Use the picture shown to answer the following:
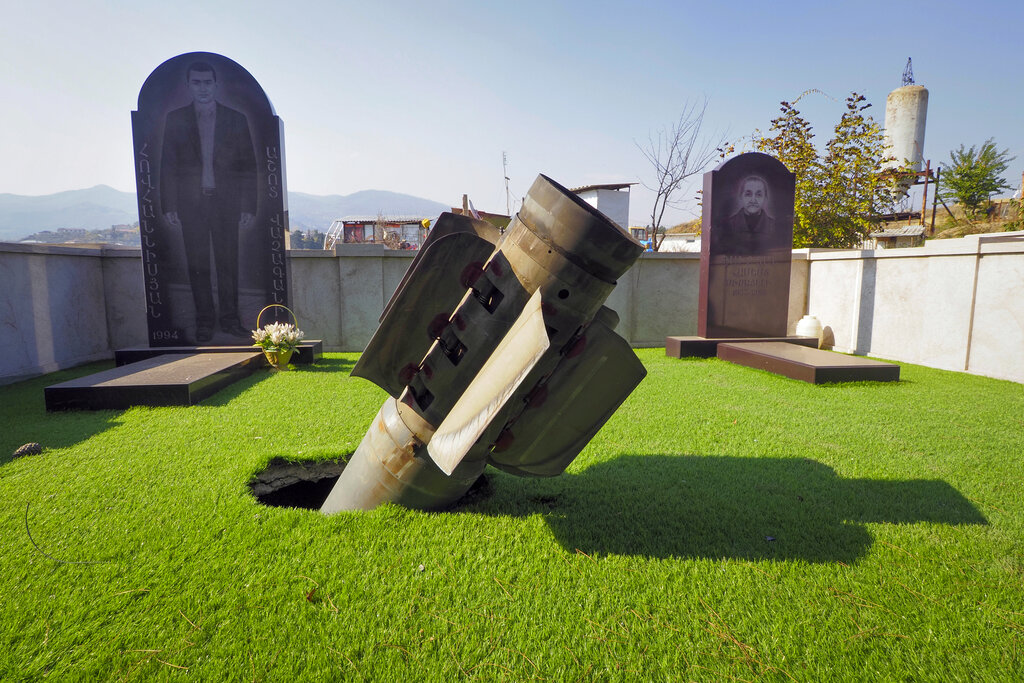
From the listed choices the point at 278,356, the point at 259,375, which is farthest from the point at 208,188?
the point at 259,375

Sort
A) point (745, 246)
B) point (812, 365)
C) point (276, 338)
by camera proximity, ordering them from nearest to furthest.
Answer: point (812, 365) → point (276, 338) → point (745, 246)

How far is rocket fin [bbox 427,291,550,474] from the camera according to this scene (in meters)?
2.04

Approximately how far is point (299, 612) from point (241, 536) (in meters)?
0.77

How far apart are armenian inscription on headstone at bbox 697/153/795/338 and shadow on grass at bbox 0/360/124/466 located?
879 cm

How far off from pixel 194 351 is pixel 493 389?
7597mm

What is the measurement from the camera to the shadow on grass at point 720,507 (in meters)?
2.62

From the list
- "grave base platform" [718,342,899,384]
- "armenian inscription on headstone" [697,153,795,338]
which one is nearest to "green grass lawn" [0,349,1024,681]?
"grave base platform" [718,342,899,384]

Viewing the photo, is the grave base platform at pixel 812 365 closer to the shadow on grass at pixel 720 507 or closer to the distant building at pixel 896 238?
the shadow on grass at pixel 720 507

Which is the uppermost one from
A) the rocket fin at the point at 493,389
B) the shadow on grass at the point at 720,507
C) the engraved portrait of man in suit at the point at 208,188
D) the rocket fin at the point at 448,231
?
the engraved portrait of man in suit at the point at 208,188

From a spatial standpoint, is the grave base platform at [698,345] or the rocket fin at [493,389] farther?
the grave base platform at [698,345]

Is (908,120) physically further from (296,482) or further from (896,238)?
(296,482)

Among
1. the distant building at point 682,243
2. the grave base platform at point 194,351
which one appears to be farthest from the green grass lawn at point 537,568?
the distant building at point 682,243

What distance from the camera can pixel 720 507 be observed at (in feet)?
10.1

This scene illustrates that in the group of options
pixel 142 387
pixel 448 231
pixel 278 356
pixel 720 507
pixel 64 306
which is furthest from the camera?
pixel 64 306
